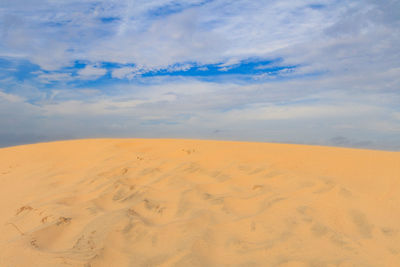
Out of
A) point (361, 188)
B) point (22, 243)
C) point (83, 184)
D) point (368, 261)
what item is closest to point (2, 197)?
point (83, 184)

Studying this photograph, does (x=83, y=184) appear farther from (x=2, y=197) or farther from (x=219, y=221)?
(x=219, y=221)

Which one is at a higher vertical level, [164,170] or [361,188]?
[164,170]

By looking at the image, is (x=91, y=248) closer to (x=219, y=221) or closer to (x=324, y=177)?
(x=219, y=221)

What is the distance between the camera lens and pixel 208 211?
119 inches

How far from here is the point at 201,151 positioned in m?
5.71

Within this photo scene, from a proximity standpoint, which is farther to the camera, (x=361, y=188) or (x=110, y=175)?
(x=110, y=175)

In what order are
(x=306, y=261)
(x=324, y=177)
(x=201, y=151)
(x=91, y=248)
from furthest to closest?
(x=201, y=151)
(x=324, y=177)
(x=91, y=248)
(x=306, y=261)

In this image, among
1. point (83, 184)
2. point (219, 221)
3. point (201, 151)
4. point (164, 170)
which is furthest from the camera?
point (201, 151)

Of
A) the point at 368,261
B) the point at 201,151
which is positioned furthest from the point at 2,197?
the point at 368,261

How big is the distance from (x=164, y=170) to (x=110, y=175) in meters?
0.89

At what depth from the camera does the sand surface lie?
89.1 inches

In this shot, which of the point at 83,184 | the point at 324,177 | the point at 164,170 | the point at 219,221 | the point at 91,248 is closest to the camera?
the point at 91,248

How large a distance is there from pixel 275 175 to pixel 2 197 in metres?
4.18

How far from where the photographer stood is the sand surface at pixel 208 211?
2264 millimetres
